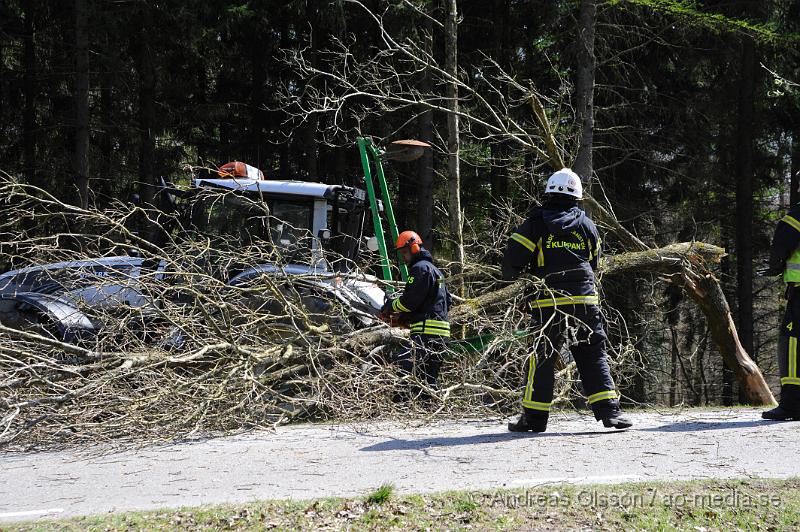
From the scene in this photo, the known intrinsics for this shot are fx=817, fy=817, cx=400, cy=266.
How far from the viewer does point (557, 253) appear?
242 inches

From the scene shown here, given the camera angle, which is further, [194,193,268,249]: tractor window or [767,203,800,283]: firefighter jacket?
[194,193,268,249]: tractor window

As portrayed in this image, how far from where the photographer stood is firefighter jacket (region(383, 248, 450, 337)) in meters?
7.51

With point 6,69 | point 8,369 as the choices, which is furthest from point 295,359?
point 6,69

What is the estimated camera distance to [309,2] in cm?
1697

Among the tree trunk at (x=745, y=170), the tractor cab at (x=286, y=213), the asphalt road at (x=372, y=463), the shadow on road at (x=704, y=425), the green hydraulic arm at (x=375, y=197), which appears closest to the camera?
the asphalt road at (x=372, y=463)

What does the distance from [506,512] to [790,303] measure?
3.76 metres

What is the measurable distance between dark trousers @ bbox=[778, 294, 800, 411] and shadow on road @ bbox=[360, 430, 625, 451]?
1559 mm

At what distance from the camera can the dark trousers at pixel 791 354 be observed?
21.5 ft

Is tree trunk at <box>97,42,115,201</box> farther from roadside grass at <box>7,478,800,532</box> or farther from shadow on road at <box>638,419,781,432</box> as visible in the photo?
roadside grass at <box>7,478,800,532</box>

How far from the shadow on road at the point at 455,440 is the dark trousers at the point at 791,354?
1.56 meters

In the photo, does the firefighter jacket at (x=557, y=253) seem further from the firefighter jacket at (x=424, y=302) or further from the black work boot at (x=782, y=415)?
the black work boot at (x=782, y=415)

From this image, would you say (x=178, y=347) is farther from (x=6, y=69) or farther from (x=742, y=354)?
(x=6, y=69)

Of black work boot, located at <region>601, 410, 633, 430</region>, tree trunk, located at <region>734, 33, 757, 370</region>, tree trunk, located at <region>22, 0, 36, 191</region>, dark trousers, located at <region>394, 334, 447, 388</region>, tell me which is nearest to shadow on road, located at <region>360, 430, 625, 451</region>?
black work boot, located at <region>601, 410, 633, 430</region>

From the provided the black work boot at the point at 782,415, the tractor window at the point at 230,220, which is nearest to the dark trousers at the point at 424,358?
the tractor window at the point at 230,220
